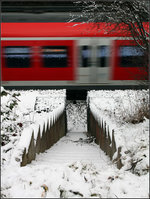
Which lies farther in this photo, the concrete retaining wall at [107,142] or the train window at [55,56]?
the train window at [55,56]

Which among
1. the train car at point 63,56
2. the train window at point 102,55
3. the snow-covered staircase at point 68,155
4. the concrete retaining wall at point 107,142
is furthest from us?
the train window at point 102,55

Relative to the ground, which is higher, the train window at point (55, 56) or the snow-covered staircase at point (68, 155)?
the train window at point (55, 56)

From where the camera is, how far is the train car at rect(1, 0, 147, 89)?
10.8 meters

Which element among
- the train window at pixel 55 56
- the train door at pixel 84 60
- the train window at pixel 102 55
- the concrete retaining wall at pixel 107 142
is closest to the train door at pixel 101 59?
the train window at pixel 102 55

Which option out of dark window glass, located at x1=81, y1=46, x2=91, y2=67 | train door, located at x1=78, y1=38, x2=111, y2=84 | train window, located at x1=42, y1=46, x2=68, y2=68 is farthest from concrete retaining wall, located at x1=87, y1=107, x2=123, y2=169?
train window, located at x1=42, y1=46, x2=68, y2=68

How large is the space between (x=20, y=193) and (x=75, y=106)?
14.3 metres

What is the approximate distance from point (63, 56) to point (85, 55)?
3.18ft

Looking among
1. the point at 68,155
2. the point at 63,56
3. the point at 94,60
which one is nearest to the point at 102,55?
the point at 94,60

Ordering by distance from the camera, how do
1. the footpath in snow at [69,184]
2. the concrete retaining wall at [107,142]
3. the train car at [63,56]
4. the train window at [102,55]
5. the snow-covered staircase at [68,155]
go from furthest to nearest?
1. the train window at [102,55]
2. the train car at [63,56]
3. the snow-covered staircase at [68,155]
4. the concrete retaining wall at [107,142]
5. the footpath in snow at [69,184]

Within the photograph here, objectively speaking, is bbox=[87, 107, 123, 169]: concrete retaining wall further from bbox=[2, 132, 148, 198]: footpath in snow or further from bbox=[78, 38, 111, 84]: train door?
bbox=[78, 38, 111, 84]: train door

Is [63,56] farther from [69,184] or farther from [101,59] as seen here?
[69,184]

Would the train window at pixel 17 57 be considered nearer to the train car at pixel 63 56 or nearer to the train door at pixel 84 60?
the train car at pixel 63 56

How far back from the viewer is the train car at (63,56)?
35.4 feet

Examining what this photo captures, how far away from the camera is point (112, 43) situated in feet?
35.6
